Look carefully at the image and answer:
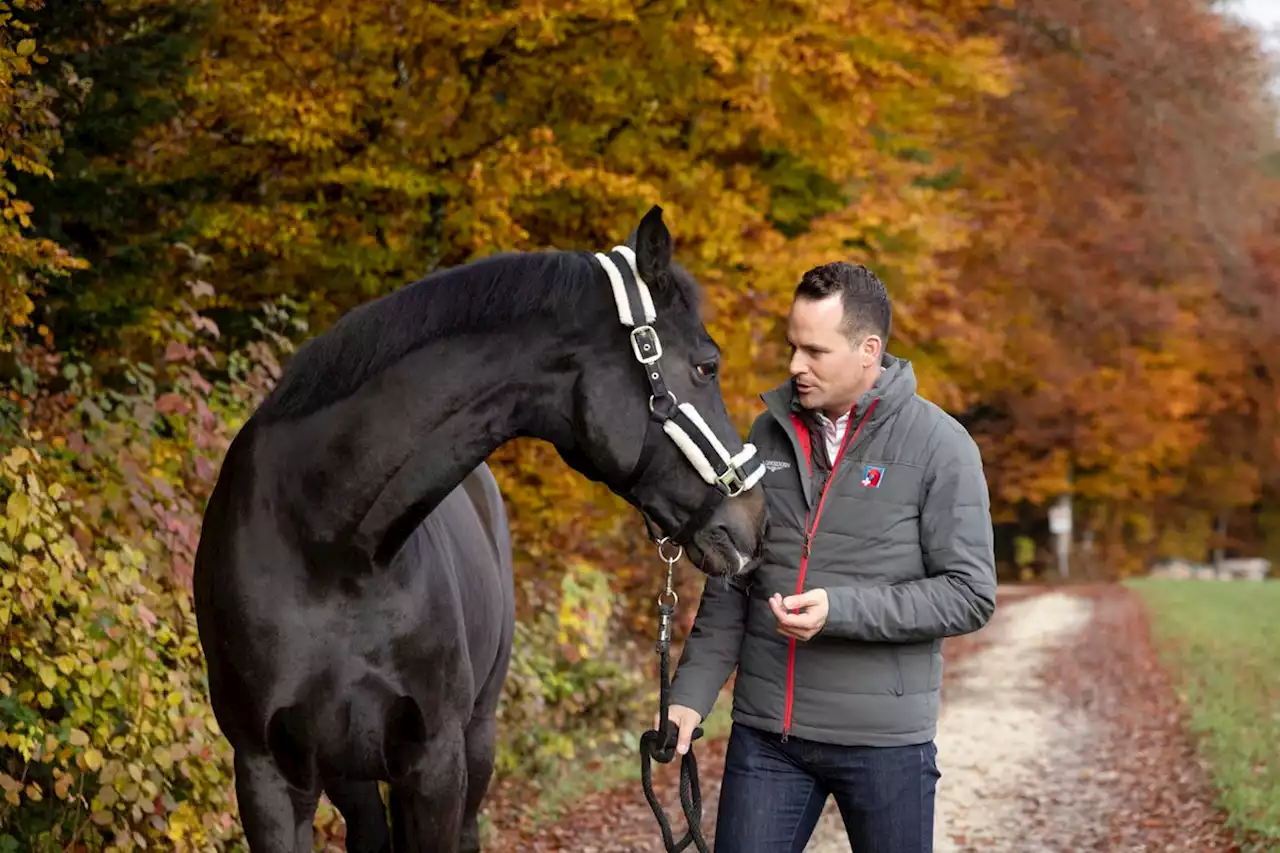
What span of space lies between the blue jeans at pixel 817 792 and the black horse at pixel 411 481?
504mm

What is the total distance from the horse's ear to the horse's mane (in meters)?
0.05

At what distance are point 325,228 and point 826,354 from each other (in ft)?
19.8

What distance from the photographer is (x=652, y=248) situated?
309cm

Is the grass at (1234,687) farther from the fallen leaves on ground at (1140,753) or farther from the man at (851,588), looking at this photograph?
the man at (851,588)

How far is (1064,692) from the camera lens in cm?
1216

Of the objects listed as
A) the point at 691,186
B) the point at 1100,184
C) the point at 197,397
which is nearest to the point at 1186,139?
the point at 1100,184

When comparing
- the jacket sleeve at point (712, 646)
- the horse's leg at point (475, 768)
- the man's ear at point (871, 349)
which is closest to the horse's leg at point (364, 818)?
the horse's leg at point (475, 768)

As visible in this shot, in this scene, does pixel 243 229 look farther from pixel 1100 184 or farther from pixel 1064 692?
pixel 1100 184

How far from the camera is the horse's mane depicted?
3180mm

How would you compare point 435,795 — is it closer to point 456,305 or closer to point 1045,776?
point 456,305

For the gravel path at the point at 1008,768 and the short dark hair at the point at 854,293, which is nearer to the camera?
the short dark hair at the point at 854,293

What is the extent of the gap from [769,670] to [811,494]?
0.43m

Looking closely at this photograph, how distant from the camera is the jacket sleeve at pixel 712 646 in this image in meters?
3.32

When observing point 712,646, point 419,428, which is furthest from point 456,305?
point 712,646
